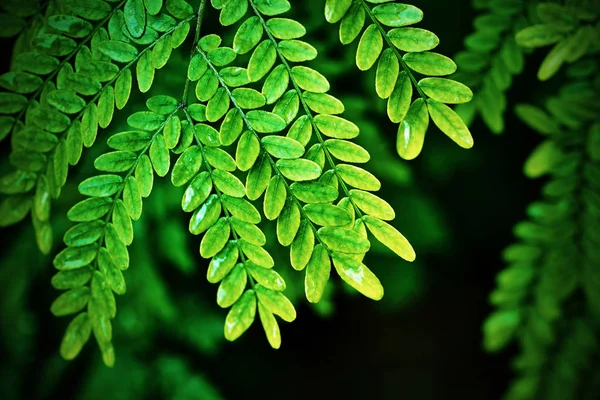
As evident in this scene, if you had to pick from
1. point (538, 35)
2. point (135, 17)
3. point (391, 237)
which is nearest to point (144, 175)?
point (135, 17)

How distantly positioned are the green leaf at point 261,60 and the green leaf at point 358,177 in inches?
11.1

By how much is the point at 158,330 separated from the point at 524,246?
1923 millimetres

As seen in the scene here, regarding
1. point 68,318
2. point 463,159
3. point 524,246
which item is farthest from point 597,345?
point 68,318

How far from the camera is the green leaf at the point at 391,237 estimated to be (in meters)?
1.02

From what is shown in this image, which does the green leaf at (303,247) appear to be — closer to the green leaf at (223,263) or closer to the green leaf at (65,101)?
the green leaf at (223,263)

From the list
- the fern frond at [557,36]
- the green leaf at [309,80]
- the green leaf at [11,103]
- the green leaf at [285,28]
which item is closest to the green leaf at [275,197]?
the green leaf at [309,80]

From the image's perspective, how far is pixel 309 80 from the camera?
1.06 meters

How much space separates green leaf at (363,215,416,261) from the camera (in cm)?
102

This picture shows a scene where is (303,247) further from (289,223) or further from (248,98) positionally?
(248,98)

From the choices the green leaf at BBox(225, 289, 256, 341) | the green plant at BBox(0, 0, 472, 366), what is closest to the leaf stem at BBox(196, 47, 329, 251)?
the green plant at BBox(0, 0, 472, 366)

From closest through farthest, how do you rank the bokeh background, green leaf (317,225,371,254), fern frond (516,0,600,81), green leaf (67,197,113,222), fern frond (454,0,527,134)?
green leaf (317,225,371,254)
green leaf (67,197,113,222)
fern frond (516,0,600,81)
fern frond (454,0,527,134)
the bokeh background

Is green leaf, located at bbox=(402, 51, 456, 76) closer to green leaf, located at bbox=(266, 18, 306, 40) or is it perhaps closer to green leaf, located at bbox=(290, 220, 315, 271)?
green leaf, located at bbox=(266, 18, 306, 40)

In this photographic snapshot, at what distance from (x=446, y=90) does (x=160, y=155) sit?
67 centimetres

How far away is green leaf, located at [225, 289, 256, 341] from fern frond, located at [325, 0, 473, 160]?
0.48 m
